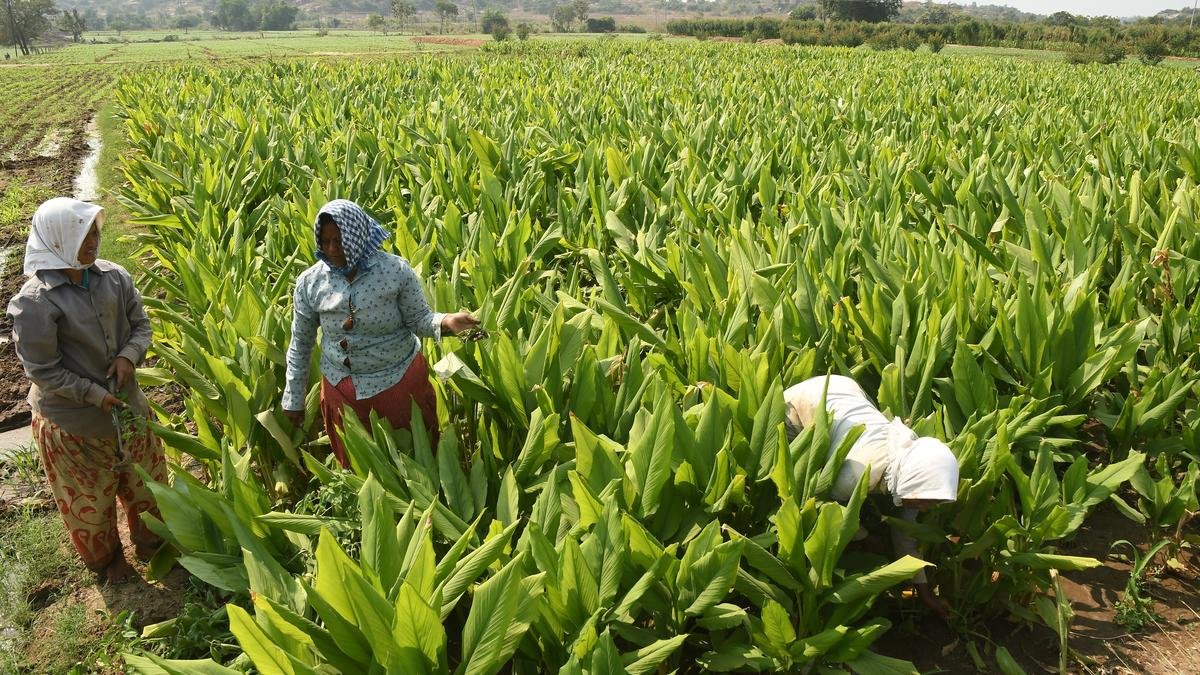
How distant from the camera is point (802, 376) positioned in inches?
109

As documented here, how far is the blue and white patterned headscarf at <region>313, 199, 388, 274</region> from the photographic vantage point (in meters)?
2.40

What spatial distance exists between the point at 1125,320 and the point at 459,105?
25.7 feet

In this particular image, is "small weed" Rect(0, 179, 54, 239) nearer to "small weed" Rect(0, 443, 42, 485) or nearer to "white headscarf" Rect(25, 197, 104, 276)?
"small weed" Rect(0, 443, 42, 485)

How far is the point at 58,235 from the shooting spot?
2.41 metres

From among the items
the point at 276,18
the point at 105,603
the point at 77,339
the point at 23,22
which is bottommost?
the point at 105,603

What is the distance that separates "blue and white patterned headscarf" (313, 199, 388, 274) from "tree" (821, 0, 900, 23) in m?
63.3

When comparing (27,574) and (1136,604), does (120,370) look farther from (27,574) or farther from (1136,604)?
(1136,604)

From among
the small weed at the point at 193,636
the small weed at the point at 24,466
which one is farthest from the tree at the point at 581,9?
the small weed at the point at 193,636

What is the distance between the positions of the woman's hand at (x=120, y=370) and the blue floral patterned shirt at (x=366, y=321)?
0.48 m

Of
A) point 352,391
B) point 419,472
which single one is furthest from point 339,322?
point 419,472

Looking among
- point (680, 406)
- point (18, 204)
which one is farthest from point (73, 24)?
point (680, 406)

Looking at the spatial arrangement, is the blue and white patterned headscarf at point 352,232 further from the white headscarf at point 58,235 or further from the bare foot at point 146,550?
the bare foot at point 146,550

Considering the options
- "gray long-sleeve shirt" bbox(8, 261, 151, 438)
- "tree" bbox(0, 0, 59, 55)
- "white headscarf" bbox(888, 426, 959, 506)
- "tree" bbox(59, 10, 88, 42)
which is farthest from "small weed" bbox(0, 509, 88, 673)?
"tree" bbox(59, 10, 88, 42)

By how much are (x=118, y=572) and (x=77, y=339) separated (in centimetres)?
84
